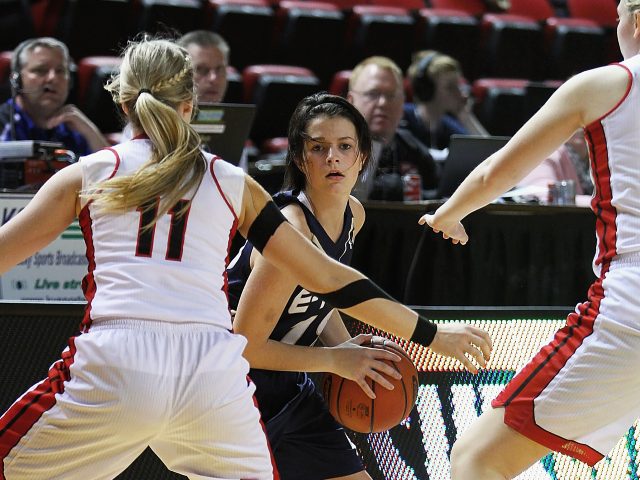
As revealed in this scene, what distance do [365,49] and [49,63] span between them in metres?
3.74

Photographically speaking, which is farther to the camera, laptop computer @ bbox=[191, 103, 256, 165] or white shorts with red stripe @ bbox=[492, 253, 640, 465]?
laptop computer @ bbox=[191, 103, 256, 165]

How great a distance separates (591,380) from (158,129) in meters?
1.22

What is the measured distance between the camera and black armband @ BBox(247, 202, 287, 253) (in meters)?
2.65

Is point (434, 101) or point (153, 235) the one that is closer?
point (153, 235)

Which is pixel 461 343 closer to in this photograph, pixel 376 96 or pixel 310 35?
pixel 376 96

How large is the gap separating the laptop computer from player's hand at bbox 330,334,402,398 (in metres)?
2.82

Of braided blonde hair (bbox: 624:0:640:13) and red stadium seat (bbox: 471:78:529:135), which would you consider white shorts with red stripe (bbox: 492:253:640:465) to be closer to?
braided blonde hair (bbox: 624:0:640:13)

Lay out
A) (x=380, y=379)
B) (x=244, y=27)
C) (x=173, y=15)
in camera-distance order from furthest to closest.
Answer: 1. (x=244, y=27)
2. (x=173, y=15)
3. (x=380, y=379)

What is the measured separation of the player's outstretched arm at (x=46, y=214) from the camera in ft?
8.24

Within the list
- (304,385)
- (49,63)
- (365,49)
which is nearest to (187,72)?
(304,385)

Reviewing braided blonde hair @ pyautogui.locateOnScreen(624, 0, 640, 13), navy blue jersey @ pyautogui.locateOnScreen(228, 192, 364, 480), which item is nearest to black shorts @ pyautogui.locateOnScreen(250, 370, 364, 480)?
navy blue jersey @ pyautogui.locateOnScreen(228, 192, 364, 480)

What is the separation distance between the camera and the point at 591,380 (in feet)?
8.87

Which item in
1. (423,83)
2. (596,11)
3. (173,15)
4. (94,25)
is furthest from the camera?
(596,11)

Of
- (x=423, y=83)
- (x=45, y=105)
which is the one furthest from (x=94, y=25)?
(x=423, y=83)
